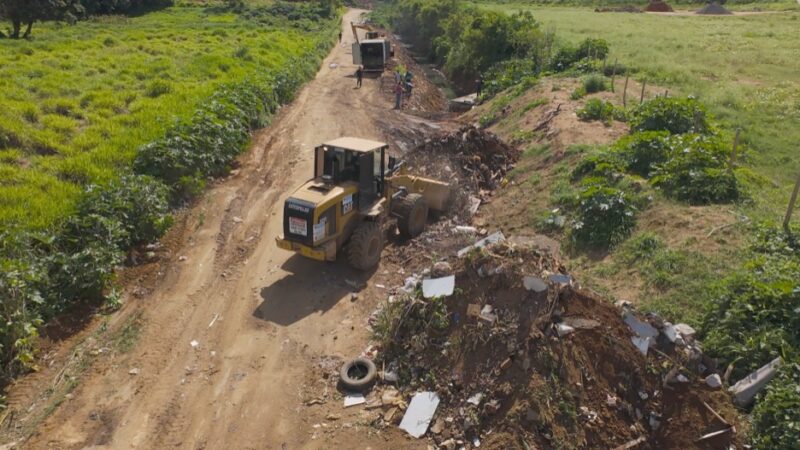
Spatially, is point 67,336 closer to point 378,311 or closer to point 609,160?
point 378,311

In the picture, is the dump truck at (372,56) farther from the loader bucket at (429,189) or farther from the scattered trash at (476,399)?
the scattered trash at (476,399)

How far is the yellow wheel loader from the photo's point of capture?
10.2m

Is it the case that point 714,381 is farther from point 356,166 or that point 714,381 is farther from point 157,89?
point 157,89

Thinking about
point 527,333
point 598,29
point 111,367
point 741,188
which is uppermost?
point 598,29

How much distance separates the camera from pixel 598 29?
4250 centimetres

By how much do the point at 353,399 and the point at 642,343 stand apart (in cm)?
426

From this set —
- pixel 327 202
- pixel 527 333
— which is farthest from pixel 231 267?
pixel 527 333

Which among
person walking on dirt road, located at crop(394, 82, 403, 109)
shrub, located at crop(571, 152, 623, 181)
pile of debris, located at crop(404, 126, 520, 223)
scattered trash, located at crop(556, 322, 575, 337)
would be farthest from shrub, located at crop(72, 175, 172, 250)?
person walking on dirt road, located at crop(394, 82, 403, 109)

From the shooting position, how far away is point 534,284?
813cm

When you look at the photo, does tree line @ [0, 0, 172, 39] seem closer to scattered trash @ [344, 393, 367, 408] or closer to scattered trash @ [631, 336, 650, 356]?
scattered trash @ [344, 393, 367, 408]

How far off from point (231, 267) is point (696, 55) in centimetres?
2892

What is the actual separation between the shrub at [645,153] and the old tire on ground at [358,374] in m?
8.50

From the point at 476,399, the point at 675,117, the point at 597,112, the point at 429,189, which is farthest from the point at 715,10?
the point at 476,399

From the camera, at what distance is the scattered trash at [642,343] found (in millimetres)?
7617
